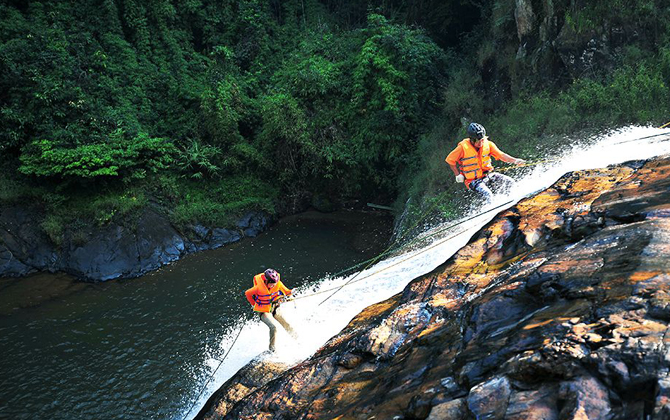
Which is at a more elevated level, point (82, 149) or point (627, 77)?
point (82, 149)

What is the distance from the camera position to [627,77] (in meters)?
12.4

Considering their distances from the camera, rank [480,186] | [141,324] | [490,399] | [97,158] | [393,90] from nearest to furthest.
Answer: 1. [490,399]
2. [480,186]
3. [141,324]
4. [97,158]
5. [393,90]

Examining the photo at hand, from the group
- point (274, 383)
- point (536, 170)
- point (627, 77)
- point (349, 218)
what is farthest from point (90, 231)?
point (627, 77)

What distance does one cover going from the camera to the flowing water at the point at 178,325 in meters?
9.29

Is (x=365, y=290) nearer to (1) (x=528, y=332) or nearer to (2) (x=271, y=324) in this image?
(2) (x=271, y=324)

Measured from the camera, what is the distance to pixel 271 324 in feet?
28.1

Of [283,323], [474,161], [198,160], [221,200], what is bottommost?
[283,323]

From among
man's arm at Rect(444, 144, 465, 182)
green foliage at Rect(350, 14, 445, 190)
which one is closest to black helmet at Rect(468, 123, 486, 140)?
man's arm at Rect(444, 144, 465, 182)

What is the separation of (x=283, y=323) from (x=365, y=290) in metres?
1.77

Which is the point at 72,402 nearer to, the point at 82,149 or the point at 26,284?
the point at 26,284

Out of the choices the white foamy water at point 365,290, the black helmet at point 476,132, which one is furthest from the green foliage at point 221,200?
the black helmet at point 476,132

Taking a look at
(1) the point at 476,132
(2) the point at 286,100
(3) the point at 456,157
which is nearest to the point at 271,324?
(3) the point at 456,157

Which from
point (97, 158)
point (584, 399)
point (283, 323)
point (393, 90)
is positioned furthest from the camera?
point (393, 90)

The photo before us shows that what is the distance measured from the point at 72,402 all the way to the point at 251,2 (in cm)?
2047
